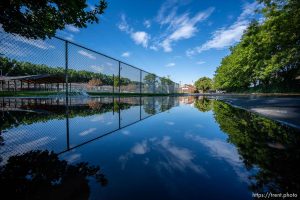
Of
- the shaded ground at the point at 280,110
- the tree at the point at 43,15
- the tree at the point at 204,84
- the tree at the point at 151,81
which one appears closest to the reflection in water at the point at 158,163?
the shaded ground at the point at 280,110

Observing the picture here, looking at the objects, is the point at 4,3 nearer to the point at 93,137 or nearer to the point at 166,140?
the point at 93,137

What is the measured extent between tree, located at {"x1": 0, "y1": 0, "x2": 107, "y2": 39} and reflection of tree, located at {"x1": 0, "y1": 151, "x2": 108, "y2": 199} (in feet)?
21.2

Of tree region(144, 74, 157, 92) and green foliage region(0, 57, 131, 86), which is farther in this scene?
tree region(144, 74, 157, 92)

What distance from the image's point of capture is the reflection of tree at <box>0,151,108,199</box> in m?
1.04

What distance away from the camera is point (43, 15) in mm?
7527

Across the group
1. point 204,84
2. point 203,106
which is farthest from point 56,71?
point 204,84

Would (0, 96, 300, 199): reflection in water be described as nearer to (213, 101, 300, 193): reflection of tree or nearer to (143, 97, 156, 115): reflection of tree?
(213, 101, 300, 193): reflection of tree

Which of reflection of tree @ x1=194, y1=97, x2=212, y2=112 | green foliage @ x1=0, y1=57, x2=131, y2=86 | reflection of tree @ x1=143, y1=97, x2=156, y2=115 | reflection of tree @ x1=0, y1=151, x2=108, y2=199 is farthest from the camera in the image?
green foliage @ x1=0, y1=57, x2=131, y2=86

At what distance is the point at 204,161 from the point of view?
161 centimetres

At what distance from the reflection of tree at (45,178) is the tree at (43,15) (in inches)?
255

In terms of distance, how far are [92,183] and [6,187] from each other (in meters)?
0.51

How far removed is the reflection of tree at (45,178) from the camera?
1.04 m

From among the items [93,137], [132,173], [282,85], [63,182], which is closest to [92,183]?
[63,182]

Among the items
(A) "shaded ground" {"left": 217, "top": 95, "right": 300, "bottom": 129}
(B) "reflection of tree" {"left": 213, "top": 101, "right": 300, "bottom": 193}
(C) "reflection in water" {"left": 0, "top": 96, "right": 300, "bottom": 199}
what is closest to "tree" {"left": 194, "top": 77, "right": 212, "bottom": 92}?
(A) "shaded ground" {"left": 217, "top": 95, "right": 300, "bottom": 129}
